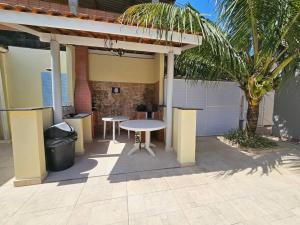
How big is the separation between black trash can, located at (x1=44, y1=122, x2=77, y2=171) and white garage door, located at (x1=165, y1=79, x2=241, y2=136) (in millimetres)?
4433

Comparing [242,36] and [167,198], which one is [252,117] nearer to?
[242,36]

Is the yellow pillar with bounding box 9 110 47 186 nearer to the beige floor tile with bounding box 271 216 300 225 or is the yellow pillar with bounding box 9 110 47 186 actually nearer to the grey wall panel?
the beige floor tile with bounding box 271 216 300 225

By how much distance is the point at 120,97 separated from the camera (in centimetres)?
770

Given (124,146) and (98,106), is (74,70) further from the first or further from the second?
(124,146)

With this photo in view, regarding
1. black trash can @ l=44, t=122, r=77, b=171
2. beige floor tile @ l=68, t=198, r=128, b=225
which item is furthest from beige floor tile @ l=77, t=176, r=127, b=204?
black trash can @ l=44, t=122, r=77, b=171

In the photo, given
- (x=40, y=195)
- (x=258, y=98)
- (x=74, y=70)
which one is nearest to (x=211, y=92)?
(x=258, y=98)

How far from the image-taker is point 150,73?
788 centimetres

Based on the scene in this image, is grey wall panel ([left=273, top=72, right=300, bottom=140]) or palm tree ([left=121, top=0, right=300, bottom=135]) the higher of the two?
palm tree ([left=121, top=0, right=300, bottom=135])

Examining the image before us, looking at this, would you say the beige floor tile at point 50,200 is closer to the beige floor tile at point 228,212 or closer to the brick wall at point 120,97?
the beige floor tile at point 228,212

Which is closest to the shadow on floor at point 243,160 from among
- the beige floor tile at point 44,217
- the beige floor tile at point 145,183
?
the beige floor tile at point 145,183

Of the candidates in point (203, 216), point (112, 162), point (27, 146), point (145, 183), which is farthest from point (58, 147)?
point (203, 216)

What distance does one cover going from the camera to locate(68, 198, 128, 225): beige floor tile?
2400 millimetres

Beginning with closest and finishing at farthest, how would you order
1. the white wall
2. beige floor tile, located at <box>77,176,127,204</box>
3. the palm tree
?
beige floor tile, located at <box>77,176,127,204</box>
the palm tree
the white wall

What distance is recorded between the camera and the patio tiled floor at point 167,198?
246cm
